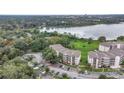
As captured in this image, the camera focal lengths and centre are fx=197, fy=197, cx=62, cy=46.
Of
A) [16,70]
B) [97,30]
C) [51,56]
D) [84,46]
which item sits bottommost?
[16,70]

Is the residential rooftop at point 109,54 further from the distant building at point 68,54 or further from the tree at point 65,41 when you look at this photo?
the tree at point 65,41

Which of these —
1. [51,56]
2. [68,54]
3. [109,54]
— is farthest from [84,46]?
[51,56]

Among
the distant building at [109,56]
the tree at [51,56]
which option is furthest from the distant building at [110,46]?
the tree at [51,56]

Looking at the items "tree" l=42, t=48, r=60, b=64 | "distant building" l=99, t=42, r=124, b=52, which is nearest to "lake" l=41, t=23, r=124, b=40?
"distant building" l=99, t=42, r=124, b=52

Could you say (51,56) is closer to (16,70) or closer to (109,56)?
(16,70)

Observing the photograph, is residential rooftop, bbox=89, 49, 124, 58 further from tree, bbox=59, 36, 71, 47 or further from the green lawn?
tree, bbox=59, 36, 71, 47

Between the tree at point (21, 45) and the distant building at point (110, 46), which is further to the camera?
the tree at point (21, 45)
